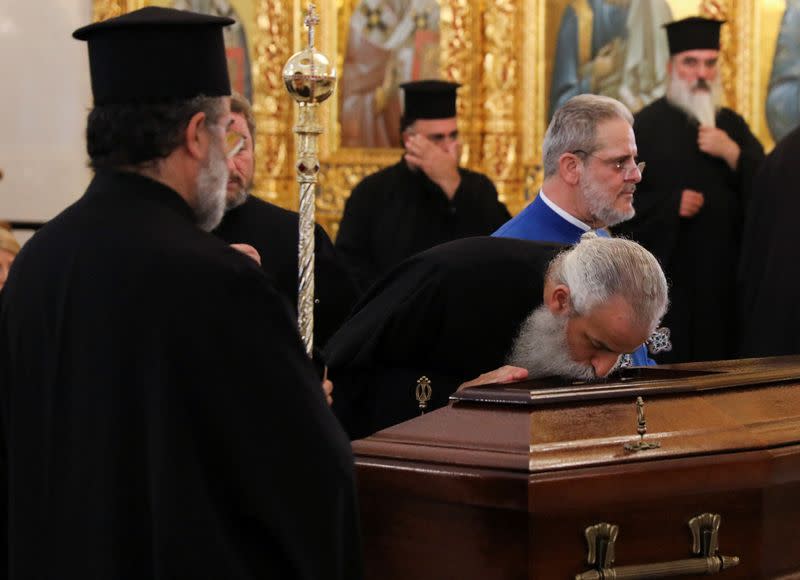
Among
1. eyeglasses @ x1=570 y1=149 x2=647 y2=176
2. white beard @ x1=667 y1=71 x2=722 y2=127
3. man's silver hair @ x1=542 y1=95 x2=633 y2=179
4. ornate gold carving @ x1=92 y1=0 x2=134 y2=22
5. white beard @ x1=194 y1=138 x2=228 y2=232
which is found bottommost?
white beard @ x1=667 y1=71 x2=722 y2=127

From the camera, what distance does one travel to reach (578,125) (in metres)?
4.88

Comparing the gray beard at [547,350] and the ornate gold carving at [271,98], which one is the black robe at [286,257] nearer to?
the gray beard at [547,350]

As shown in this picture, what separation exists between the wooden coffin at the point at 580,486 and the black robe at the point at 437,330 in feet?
2.41

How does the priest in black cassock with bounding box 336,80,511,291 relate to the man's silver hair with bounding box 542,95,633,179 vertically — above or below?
below

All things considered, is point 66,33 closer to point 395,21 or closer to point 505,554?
point 395,21

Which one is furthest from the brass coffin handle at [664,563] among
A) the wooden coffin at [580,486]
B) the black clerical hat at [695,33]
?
the black clerical hat at [695,33]

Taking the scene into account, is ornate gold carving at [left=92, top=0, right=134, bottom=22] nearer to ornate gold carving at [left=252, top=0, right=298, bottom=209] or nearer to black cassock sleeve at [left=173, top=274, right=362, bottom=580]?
ornate gold carving at [left=252, top=0, right=298, bottom=209]

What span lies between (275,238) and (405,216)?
2.62 metres

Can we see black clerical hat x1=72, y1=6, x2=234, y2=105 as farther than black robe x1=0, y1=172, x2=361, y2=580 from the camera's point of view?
Yes

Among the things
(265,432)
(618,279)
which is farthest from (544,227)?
(265,432)

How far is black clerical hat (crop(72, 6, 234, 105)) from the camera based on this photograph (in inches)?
103

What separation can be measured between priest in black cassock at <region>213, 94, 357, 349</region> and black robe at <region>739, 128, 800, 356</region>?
216 centimetres

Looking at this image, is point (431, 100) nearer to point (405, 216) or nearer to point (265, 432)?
point (405, 216)

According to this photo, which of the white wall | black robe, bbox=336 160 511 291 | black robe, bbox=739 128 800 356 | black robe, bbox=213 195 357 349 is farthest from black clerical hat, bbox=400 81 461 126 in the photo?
black robe, bbox=213 195 357 349
